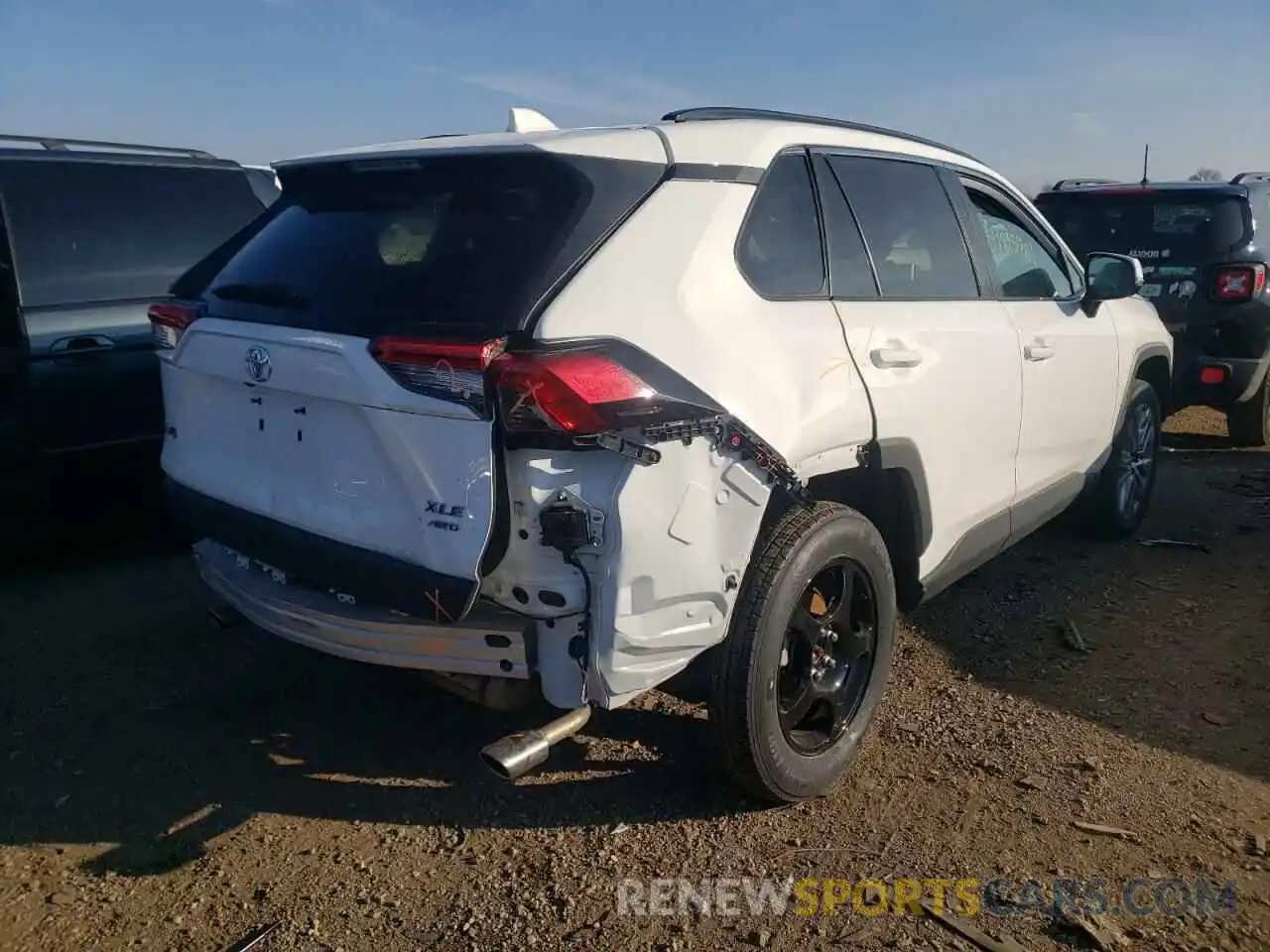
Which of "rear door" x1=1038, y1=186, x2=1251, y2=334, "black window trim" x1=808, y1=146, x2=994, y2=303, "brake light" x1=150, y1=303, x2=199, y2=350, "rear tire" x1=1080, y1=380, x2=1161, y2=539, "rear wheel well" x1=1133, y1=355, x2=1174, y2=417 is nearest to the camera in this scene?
"brake light" x1=150, y1=303, x2=199, y2=350

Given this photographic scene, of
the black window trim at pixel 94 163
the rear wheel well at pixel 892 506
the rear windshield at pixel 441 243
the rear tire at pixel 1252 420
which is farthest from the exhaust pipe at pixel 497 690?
the rear tire at pixel 1252 420

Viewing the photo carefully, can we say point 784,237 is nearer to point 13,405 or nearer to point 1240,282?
point 13,405

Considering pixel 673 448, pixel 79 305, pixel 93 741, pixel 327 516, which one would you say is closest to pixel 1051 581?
pixel 673 448

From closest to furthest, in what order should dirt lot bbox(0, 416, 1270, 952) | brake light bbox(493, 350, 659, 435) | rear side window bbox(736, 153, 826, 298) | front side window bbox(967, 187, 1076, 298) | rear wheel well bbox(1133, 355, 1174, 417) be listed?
brake light bbox(493, 350, 659, 435) → dirt lot bbox(0, 416, 1270, 952) → rear side window bbox(736, 153, 826, 298) → front side window bbox(967, 187, 1076, 298) → rear wheel well bbox(1133, 355, 1174, 417)

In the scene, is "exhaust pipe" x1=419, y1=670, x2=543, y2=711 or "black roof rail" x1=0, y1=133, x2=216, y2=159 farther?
"black roof rail" x1=0, y1=133, x2=216, y2=159

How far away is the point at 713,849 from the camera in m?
2.89

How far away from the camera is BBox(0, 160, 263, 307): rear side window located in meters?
4.70

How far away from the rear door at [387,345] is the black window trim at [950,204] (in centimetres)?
96

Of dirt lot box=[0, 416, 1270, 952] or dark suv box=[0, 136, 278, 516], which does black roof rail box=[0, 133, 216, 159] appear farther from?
dirt lot box=[0, 416, 1270, 952]

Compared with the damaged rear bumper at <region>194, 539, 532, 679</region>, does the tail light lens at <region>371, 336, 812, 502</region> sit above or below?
above

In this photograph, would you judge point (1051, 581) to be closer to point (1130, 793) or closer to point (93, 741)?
point (1130, 793)

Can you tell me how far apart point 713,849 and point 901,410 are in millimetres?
1450

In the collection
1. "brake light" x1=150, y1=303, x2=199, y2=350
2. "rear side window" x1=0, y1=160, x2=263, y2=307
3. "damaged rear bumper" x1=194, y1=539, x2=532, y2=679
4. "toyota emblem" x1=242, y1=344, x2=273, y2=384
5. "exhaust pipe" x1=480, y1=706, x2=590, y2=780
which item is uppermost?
"rear side window" x1=0, y1=160, x2=263, y2=307

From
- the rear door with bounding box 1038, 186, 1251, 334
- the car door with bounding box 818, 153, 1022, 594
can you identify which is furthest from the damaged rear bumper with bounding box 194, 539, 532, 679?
the rear door with bounding box 1038, 186, 1251, 334
